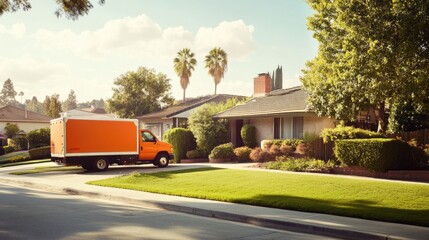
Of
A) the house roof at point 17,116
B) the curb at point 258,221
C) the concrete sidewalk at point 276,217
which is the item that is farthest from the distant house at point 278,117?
the house roof at point 17,116

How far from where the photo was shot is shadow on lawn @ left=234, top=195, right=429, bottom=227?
30.1ft

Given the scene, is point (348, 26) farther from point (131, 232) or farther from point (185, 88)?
point (185, 88)

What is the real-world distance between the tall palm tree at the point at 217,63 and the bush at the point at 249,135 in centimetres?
3333

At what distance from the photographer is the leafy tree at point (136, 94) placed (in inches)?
1991

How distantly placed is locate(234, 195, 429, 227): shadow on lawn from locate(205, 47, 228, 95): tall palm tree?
49.6 m

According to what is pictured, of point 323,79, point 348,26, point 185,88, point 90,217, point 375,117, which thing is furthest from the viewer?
point 185,88

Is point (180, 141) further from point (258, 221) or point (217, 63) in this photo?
point (217, 63)

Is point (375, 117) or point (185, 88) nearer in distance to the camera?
point (375, 117)

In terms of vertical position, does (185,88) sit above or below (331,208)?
above

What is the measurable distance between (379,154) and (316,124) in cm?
876

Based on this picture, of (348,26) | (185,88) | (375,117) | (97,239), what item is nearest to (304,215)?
(97,239)

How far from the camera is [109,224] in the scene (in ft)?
28.5

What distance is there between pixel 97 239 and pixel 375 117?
22729 mm

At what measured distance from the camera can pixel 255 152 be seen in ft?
76.3
